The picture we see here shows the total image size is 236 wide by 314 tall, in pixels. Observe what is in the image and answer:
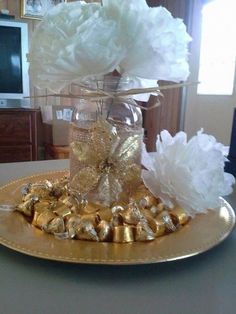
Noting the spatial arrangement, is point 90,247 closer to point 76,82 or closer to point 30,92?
point 76,82

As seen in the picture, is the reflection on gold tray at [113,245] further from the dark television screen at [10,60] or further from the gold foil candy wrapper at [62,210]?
the dark television screen at [10,60]

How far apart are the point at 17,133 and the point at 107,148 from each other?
190 cm

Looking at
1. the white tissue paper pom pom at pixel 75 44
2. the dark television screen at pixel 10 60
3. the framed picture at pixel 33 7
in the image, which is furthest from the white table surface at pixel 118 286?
the framed picture at pixel 33 7

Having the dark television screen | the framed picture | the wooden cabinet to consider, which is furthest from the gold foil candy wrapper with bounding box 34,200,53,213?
the framed picture

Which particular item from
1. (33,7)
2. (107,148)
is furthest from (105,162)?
(33,7)

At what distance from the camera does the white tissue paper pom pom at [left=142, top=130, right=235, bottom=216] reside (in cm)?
46

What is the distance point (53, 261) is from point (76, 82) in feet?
0.83

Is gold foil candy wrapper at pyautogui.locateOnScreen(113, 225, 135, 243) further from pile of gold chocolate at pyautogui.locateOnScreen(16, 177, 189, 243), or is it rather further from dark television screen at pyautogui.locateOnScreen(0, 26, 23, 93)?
dark television screen at pyautogui.locateOnScreen(0, 26, 23, 93)

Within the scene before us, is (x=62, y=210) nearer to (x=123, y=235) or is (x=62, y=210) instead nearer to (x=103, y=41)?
(x=123, y=235)

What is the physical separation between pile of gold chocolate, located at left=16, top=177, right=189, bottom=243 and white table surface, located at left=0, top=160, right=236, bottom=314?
4 cm

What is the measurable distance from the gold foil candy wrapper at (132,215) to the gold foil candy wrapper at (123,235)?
13 millimetres

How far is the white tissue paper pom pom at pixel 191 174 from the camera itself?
46 centimetres

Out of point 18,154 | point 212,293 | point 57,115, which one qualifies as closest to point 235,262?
point 212,293

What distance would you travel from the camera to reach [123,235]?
0.41m
